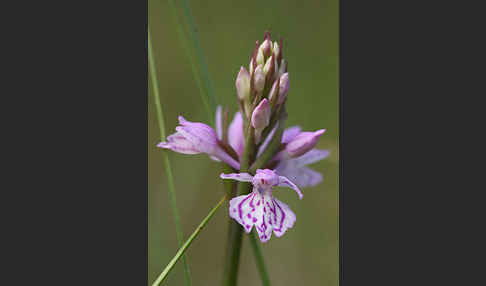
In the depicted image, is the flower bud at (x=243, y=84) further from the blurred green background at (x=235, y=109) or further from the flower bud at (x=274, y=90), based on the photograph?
the blurred green background at (x=235, y=109)

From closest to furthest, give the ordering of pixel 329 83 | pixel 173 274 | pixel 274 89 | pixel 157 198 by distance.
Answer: pixel 274 89
pixel 173 274
pixel 157 198
pixel 329 83

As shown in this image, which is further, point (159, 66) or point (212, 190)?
point (212, 190)

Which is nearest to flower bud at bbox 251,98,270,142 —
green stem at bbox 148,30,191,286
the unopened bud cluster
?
the unopened bud cluster

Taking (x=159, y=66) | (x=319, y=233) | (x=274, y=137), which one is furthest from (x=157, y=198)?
(x=274, y=137)

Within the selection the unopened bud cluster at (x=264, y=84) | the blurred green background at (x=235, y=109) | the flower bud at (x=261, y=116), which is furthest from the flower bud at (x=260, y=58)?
the blurred green background at (x=235, y=109)

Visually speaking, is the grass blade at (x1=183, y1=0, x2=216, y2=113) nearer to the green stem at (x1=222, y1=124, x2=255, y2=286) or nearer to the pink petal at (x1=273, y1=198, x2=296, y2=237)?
the green stem at (x1=222, y1=124, x2=255, y2=286)

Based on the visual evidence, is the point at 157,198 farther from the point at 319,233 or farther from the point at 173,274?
the point at 319,233
